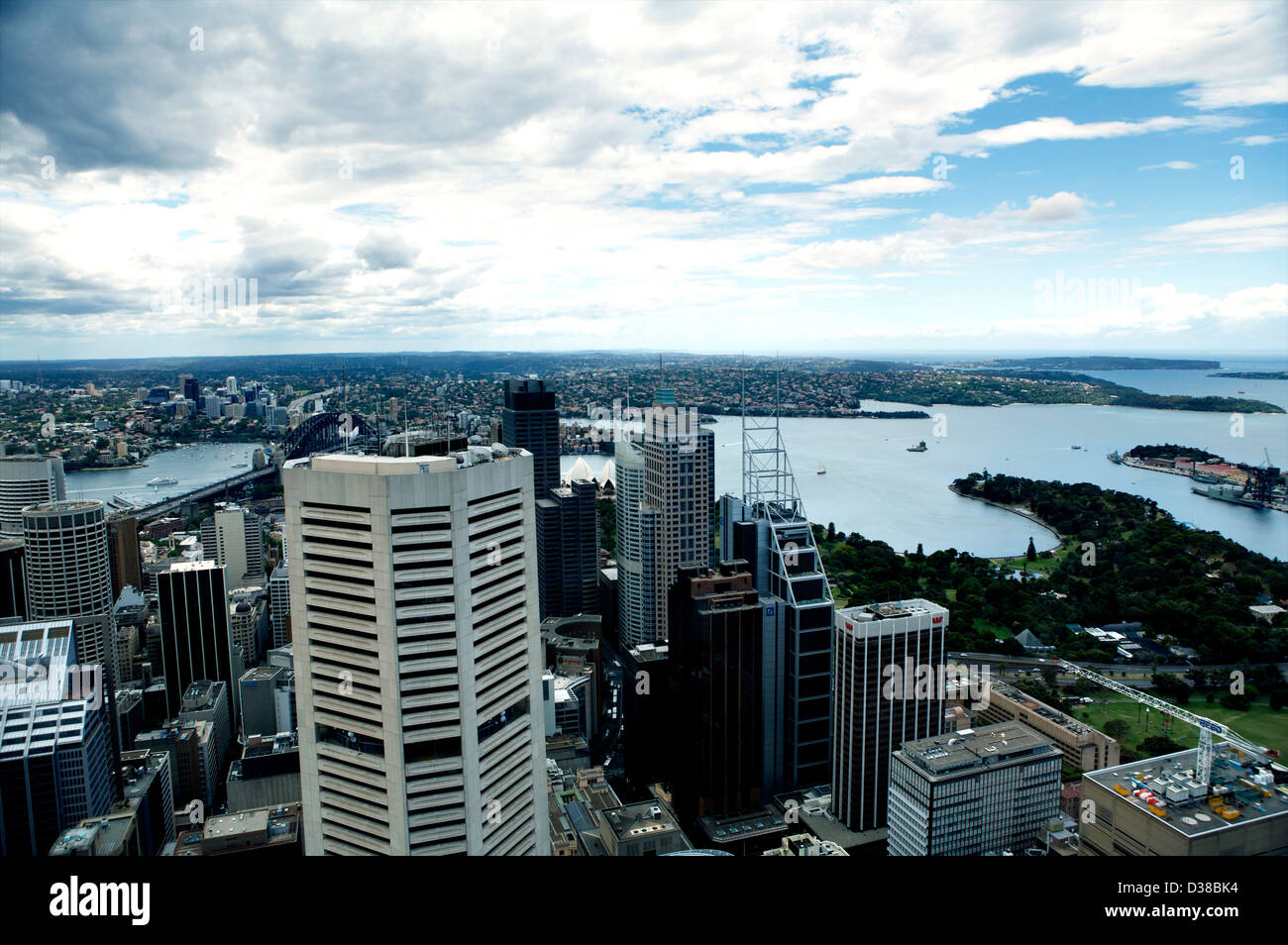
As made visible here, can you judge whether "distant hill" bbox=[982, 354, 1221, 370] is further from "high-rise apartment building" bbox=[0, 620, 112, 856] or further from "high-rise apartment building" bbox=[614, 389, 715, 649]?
"high-rise apartment building" bbox=[0, 620, 112, 856]

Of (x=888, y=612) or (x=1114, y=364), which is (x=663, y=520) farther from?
(x=1114, y=364)

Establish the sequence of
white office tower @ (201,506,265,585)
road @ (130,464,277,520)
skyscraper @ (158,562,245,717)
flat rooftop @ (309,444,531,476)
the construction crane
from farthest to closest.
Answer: white office tower @ (201,506,265,585) → road @ (130,464,277,520) → skyscraper @ (158,562,245,717) → the construction crane → flat rooftop @ (309,444,531,476)

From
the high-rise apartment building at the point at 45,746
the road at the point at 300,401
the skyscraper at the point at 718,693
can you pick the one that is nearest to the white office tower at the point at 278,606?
the road at the point at 300,401

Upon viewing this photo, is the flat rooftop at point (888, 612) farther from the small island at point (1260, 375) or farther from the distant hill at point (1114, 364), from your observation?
the distant hill at point (1114, 364)

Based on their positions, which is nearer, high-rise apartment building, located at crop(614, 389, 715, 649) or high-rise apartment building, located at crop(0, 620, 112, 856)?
high-rise apartment building, located at crop(0, 620, 112, 856)

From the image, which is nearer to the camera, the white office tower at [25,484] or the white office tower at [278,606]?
the white office tower at [25,484]

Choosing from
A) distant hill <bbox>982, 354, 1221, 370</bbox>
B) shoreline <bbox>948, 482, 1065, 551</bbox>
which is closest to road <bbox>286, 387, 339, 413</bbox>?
shoreline <bbox>948, 482, 1065, 551</bbox>
